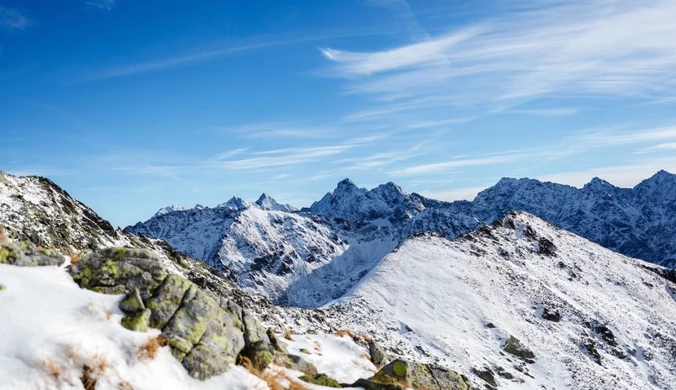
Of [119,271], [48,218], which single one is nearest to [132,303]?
[119,271]

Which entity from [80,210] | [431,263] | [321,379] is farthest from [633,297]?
[80,210]

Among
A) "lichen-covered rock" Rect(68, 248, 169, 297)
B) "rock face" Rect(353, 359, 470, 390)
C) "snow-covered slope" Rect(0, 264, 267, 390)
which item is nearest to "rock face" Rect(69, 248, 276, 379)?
"lichen-covered rock" Rect(68, 248, 169, 297)

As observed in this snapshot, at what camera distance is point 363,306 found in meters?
56.7

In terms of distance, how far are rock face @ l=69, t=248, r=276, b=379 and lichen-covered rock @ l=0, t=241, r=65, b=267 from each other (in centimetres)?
74

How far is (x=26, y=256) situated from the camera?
11242mm

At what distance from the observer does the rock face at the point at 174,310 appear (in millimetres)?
10180

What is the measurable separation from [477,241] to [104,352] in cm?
8127

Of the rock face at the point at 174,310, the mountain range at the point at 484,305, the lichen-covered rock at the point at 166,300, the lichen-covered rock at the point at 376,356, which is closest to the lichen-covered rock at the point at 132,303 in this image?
the rock face at the point at 174,310

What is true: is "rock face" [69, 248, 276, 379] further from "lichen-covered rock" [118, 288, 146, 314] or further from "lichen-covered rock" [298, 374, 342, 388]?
"lichen-covered rock" [298, 374, 342, 388]

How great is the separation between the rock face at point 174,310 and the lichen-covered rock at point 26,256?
74 centimetres

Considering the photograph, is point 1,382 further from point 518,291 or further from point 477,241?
point 477,241

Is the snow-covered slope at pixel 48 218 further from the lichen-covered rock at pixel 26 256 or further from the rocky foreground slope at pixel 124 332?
the rocky foreground slope at pixel 124 332

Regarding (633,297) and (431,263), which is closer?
(431,263)

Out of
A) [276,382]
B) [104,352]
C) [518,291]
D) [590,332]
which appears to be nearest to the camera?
[104,352]
